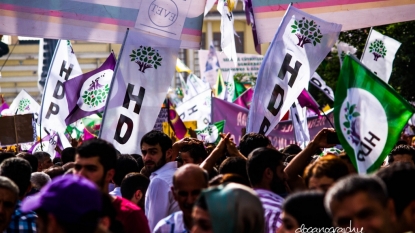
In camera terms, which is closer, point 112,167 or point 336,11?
point 112,167

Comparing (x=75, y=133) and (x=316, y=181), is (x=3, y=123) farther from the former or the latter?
(x=75, y=133)

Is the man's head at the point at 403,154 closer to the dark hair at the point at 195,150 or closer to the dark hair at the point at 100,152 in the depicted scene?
the dark hair at the point at 195,150

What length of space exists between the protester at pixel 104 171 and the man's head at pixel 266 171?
74cm

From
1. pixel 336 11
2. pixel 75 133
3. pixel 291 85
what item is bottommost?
pixel 75 133

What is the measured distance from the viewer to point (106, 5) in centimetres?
1055

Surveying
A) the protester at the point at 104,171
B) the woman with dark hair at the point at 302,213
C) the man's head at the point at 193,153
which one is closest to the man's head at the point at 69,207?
the woman with dark hair at the point at 302,213

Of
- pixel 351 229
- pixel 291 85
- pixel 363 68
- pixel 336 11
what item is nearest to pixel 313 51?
pixel 291 85

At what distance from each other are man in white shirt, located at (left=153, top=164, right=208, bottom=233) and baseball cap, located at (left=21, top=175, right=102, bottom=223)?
4.61 ft

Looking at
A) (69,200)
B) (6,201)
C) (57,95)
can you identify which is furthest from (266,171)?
(57,95)

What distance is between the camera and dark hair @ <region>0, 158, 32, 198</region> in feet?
19.3

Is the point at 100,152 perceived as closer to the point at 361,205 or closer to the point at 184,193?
A: the point at 184,193

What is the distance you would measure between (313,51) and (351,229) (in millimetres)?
5921

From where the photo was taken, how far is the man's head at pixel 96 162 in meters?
5.27

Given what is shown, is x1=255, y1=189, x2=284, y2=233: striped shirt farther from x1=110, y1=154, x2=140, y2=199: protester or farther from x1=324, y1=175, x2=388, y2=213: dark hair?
x1=110, y1=154, x2=140, y2=199: protester
